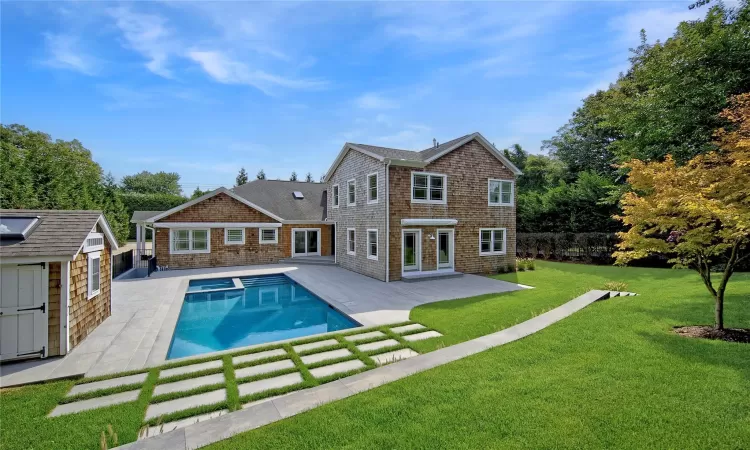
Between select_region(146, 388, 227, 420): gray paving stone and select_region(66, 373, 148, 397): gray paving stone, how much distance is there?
121 cm

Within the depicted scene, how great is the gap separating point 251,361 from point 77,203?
25.0 metres

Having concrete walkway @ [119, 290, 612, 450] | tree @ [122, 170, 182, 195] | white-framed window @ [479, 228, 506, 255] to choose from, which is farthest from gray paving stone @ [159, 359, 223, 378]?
tree @ [122, 170, 182, 195]

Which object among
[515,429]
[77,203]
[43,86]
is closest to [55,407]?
[515,429]

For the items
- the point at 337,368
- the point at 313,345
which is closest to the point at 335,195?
the point at 313,345

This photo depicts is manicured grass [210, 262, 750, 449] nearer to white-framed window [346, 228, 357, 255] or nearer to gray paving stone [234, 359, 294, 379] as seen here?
gray paving stone [234, 359, 294, 379]

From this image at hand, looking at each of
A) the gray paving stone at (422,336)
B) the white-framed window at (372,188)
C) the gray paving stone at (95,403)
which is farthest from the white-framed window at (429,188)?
the gray paving stone at (95,403)

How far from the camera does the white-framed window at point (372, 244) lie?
15.8m

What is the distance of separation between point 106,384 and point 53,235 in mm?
3572

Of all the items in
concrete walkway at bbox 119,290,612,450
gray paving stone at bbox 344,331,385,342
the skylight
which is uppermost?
the skylight

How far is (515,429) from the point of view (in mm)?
3723

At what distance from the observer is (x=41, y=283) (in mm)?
6477

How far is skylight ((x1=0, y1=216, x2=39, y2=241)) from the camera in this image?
628cm

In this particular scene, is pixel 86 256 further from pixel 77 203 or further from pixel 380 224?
pixel 77 203

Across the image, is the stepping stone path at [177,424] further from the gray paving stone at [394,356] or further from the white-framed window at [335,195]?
the white-framed window at [335,195]
